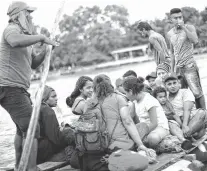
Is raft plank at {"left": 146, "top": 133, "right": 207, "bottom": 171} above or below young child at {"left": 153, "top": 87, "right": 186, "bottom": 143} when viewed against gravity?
below

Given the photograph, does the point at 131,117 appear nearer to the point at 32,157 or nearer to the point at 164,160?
the point at 164,160

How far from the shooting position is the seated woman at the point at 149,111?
4.54m

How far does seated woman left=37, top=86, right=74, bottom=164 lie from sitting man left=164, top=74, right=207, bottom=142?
1559 millimetres

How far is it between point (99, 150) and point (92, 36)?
7854 centimetres

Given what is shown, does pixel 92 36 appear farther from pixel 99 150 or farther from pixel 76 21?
pixel 99 150

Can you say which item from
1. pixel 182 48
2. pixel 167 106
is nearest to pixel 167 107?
pixel 167 106

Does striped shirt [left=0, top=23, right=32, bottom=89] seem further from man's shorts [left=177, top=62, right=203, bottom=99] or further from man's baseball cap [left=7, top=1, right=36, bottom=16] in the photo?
man's shorts [left=177, top=62, right=203, bottom=99]

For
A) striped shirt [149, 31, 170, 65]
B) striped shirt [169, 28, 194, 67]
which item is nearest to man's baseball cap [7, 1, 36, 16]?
striped shirt [149, 31, 170, 65]

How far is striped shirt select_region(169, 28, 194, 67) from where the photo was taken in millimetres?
6215

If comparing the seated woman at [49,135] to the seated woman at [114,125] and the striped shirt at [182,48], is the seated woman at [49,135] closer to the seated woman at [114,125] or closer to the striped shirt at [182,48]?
the seated woman at [114,125]

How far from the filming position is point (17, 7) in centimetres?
397

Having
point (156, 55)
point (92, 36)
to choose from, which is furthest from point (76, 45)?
point (156, 55)

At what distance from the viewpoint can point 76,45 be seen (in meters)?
81.4

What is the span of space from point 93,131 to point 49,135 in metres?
0.90
